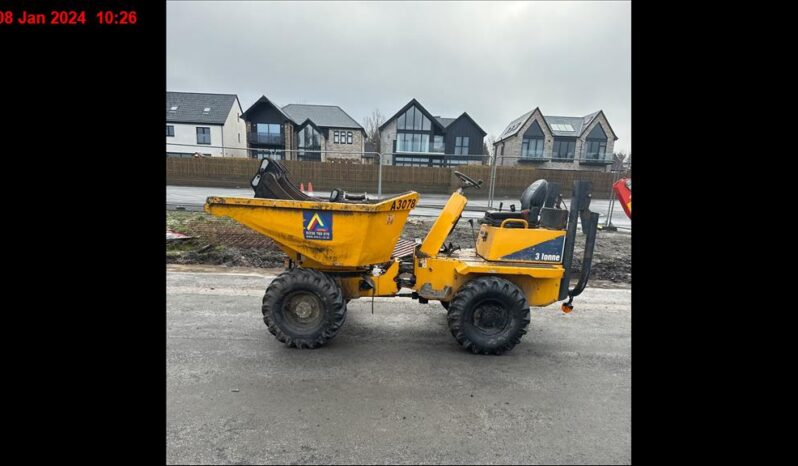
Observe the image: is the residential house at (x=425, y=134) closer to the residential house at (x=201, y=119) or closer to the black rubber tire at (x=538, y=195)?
the residential house at (x=201, y=119)

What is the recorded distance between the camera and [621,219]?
1314cm

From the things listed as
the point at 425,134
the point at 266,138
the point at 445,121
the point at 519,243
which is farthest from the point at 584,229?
the point at 445,121

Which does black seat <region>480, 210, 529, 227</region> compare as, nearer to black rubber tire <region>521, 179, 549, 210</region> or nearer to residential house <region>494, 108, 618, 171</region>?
black rubber tire <region>521, 179, 549, 210</region>

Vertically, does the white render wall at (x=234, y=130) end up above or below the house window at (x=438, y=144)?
above

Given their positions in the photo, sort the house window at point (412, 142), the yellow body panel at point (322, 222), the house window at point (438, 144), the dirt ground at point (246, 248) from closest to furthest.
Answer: the yellow body panel at point (322, 222) < the dirt ground at point (246, 248) < the house window at point (412, 142) < the house window at point (438, 144)

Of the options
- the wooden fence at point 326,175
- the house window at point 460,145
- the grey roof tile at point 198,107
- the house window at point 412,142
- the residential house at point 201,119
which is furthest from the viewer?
the house window at point 460,145

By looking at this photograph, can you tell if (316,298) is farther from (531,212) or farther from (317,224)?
(531,212)

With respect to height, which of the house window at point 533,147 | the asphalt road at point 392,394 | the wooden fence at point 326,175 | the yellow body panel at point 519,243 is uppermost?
the house window at point 533,147

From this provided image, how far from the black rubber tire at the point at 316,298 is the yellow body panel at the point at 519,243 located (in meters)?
1.54

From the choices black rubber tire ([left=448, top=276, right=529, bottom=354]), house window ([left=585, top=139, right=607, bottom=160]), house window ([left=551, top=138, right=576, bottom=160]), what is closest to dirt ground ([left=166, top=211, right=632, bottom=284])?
black rubber tire ([left=448, top=276, right=529, bottom=354])

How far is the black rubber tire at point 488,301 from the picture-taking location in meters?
3.38

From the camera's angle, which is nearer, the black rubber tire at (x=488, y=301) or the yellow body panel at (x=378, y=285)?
the black rubber tire at (x=488, y=301)

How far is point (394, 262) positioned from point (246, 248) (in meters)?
4.62

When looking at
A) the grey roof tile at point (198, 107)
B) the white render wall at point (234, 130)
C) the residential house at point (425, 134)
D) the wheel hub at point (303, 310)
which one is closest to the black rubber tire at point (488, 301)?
the wheel hub at point (303, 310)
